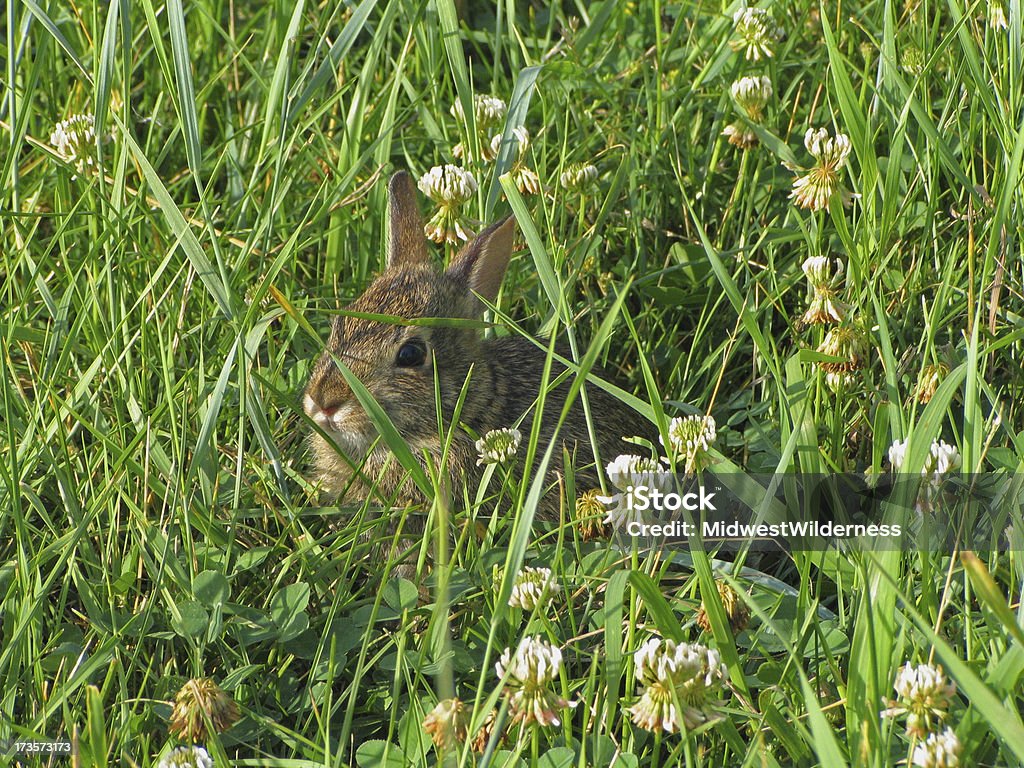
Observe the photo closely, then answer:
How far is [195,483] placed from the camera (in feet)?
11.4

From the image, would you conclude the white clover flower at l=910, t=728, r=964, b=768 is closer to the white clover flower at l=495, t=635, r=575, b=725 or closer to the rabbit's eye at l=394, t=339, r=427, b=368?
the white clover flower at l=495, t=635, r=575, b=725

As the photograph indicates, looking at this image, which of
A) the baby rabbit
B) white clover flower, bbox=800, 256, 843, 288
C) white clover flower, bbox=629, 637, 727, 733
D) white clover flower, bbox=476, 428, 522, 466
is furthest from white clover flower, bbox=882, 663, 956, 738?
the baby rabbit

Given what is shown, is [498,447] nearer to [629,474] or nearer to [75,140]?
[629,474]

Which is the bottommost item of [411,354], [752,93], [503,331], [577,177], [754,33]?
[503,331]

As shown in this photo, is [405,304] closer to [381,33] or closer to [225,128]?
[381,33]

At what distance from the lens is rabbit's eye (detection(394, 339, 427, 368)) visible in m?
4.12

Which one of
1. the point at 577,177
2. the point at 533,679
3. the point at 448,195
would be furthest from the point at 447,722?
the point at 577,177

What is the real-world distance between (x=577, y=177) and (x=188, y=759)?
223cm

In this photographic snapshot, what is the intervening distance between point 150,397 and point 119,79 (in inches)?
58.3

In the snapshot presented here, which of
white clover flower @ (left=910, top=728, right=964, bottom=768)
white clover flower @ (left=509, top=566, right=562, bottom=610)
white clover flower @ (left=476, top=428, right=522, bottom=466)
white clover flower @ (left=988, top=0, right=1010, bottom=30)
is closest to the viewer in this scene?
white clover flower @ (left=910, top=728, right=964, bottom=768)

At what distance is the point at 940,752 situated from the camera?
225 centimetres

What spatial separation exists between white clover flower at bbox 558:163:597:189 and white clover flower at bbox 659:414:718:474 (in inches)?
50.9

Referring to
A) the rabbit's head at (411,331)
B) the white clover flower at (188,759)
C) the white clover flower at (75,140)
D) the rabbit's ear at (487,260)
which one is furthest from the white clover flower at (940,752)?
the white clover flower at (75,140)

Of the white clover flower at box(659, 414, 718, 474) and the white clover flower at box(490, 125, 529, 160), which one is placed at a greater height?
the white clover flower at box(490, 125, 529, 160)
